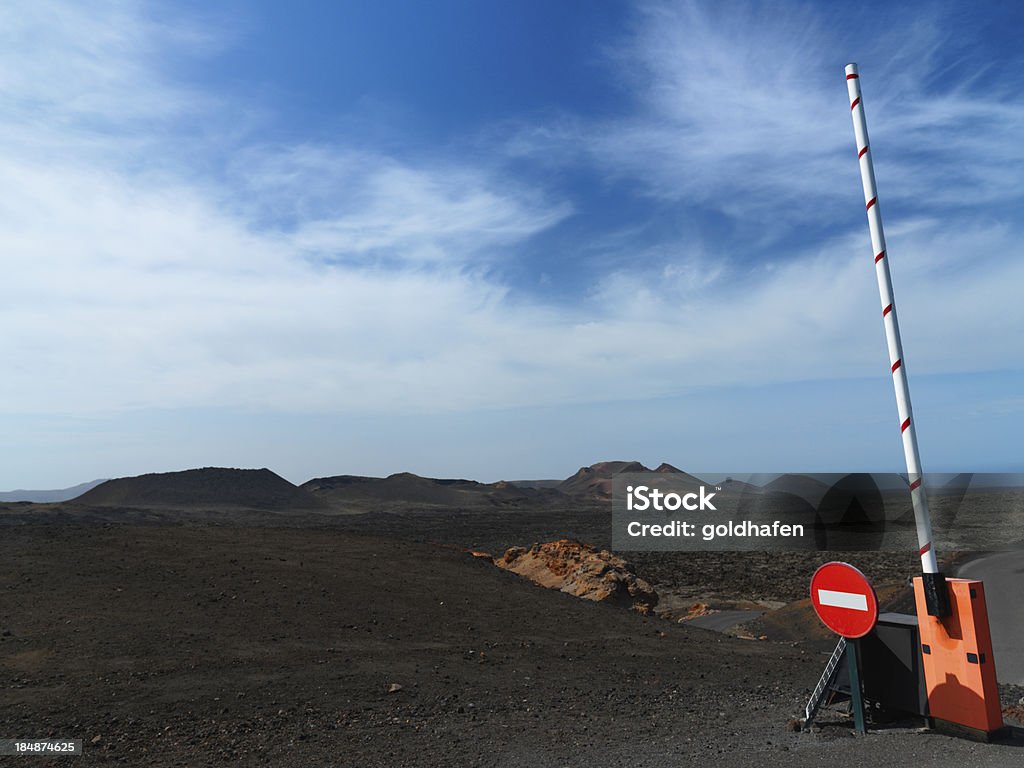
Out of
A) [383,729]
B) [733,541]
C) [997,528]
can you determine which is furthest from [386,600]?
[997,528]

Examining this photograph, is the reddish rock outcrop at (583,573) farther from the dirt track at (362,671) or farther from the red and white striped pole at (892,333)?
the red and white striped pole at (892,333)

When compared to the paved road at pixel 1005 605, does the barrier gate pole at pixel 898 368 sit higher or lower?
higher

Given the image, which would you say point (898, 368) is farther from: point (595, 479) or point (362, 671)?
point (595, 479)

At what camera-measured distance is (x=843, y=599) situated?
771 centimetres

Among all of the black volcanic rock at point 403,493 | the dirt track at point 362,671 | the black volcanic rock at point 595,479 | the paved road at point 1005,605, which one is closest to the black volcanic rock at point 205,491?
the black volcanic rock at point 403,493

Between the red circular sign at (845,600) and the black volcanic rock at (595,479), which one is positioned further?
the black volcanic rock at (595,479)

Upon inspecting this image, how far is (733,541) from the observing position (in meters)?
59.4

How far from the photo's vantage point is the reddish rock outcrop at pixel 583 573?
2138cm

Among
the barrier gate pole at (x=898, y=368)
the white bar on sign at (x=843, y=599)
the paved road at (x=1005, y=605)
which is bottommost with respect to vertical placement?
the paved road at (x=1005, y=605)

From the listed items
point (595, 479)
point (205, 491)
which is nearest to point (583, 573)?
point (205, 491)

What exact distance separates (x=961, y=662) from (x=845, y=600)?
1.19 metres

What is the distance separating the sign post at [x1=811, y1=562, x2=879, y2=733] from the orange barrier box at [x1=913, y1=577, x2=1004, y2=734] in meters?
0.61

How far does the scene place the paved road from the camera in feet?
47.1

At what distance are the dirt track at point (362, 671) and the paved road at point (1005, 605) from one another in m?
4.32
